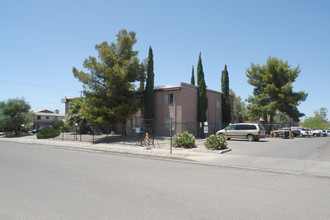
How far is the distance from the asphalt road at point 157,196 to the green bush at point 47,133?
73.5ft

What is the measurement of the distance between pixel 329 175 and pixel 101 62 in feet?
70.8

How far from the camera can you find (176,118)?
26.3 meters

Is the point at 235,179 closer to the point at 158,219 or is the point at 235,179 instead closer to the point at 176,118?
the point at 158,219

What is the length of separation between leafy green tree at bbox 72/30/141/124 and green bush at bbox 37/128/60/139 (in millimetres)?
8691

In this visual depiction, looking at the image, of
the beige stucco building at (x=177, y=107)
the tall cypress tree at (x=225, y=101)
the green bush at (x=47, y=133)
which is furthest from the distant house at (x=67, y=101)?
the tall cypress tree at (x=225, y=101)

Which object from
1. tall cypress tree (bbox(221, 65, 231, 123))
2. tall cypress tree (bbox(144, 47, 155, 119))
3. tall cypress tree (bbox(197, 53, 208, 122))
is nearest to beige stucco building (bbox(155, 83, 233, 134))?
tall cypress tree (bbox(197, 53, 208, 122))

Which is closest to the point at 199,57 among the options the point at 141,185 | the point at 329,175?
the point at 329,175

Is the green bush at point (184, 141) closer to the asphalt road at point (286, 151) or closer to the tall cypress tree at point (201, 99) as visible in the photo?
the asphalt road at point (286, 151)

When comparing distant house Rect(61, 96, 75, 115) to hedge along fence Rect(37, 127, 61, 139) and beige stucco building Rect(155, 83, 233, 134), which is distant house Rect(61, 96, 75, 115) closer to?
hedge along fence Rect(37, 127, 61, 139)

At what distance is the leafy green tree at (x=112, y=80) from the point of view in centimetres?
2300

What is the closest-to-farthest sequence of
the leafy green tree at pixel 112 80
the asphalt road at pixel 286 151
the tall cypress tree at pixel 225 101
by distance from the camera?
the asphalt road at pixel 286 151 < the leafy green tree at pixel 112 80 < the tall cypress tree at pixel 225 101

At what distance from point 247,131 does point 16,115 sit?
104 feet

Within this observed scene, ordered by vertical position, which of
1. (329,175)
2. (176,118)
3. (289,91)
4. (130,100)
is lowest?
(329,175)

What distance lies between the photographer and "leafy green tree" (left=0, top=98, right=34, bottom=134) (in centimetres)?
3453
